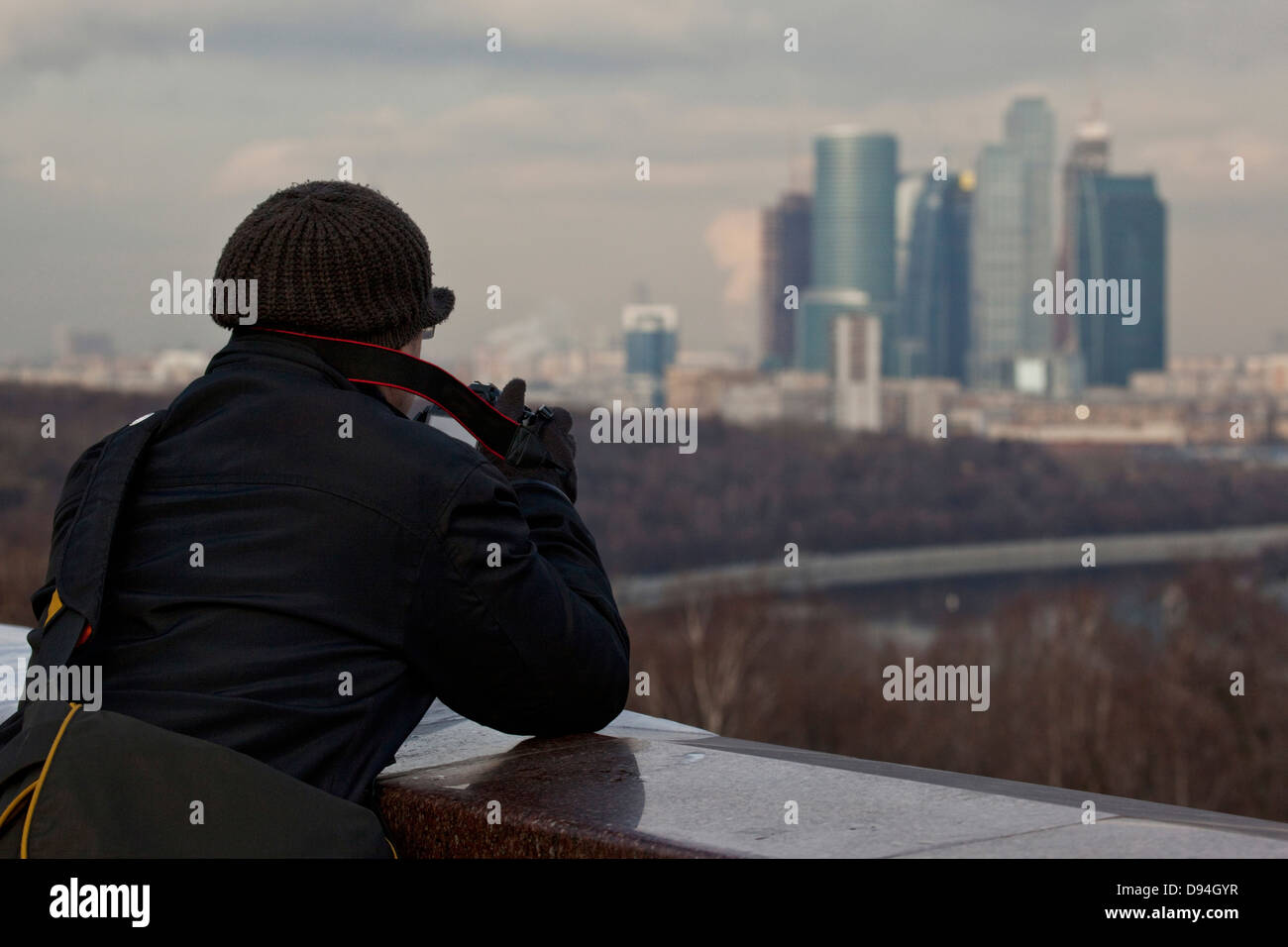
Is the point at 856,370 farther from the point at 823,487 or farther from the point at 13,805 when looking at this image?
the point at 13,805

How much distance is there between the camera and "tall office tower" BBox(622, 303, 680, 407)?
133 m

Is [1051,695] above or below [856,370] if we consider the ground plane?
below

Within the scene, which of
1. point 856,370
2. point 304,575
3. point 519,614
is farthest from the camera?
point 856,370

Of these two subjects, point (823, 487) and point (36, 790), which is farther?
point (823, 487)

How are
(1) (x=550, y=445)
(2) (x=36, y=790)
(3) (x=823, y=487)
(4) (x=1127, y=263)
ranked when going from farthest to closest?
(4) (x=1127, y=263)
(3) (x=823, y=487)
(1) (x=550, y=445)
(2) (x=36, y=790)

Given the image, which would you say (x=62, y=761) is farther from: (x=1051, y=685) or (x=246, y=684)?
(x=1051, y=685)

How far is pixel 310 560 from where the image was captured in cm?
219

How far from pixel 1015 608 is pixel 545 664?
264 feet

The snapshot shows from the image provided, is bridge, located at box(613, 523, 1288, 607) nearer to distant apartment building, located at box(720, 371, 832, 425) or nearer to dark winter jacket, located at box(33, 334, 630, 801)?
distant apartment building, located at box(720, 371, 832, 425)

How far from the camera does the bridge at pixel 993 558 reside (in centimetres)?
9000

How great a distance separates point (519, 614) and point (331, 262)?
1.99ft

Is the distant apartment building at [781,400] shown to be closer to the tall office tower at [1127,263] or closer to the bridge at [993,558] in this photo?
the bridge at [993,558]

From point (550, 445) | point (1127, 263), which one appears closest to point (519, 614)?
point (550, 445)
